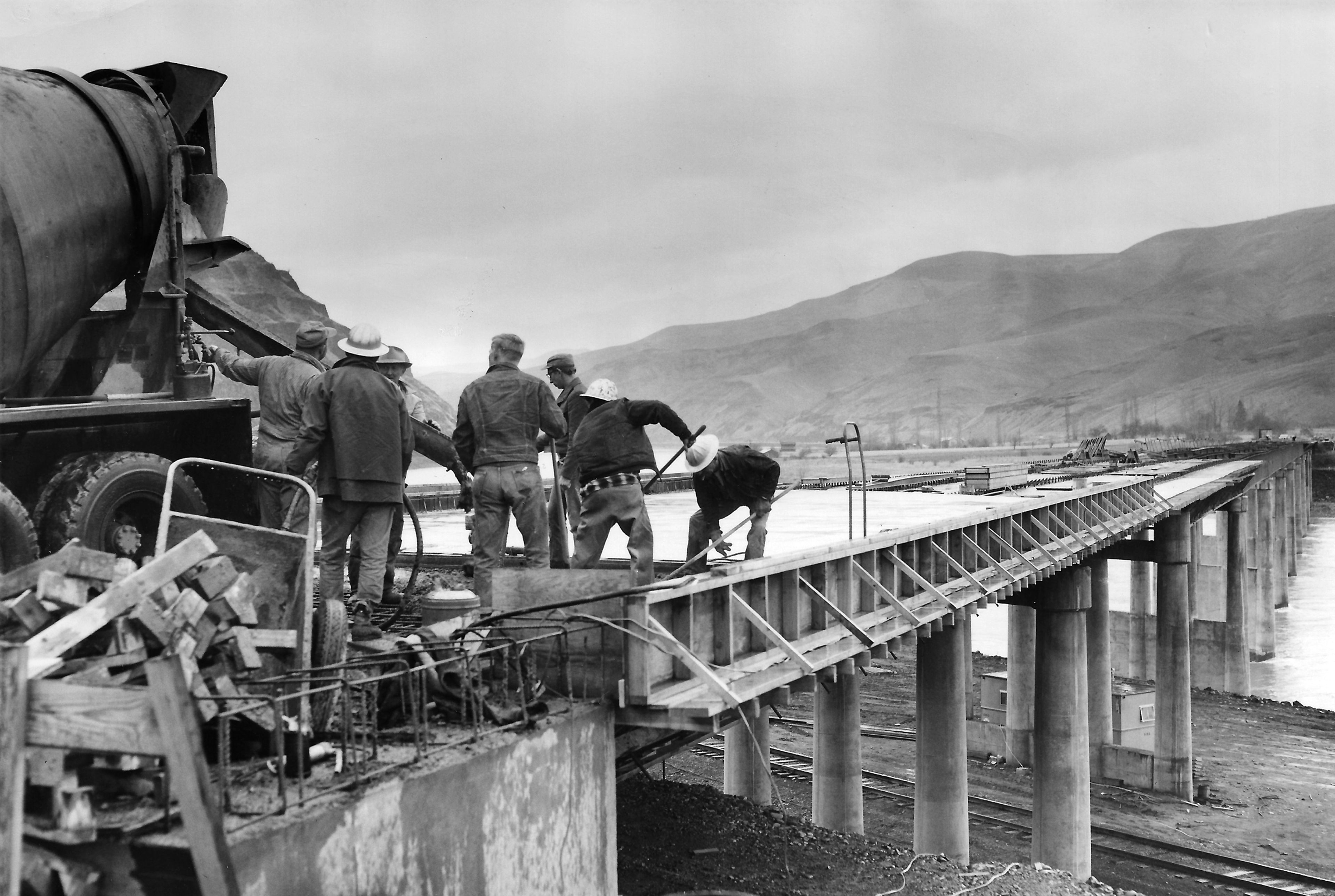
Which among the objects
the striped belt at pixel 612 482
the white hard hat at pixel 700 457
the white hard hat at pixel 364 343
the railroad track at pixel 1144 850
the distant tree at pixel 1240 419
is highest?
the distant tree at pixel 1240 419

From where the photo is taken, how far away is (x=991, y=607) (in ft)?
120

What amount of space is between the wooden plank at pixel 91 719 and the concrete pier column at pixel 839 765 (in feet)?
49.1

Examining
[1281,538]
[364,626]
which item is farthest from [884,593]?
[1281,538]

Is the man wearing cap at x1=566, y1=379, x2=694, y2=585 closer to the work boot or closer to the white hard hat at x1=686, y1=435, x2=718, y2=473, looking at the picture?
the white hard hat at x1=686, y1=435, x2=718, y2=473

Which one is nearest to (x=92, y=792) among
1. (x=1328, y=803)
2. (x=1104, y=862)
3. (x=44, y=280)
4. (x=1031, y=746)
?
(x=44, y=280)

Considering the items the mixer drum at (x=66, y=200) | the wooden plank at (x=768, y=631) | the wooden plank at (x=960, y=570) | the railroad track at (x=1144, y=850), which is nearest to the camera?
the mixer drum at (x=66, y=200)

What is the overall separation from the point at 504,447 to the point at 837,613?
115 inches

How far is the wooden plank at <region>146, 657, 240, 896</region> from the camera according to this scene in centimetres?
362

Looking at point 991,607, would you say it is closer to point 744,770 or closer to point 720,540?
point 744,770

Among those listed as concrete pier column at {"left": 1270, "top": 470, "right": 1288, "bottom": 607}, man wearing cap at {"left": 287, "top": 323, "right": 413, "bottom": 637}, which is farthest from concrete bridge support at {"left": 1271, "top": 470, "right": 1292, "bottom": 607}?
man wearing cap at {"left": 287, "top": 323, "right": 413, "bottom": 637}

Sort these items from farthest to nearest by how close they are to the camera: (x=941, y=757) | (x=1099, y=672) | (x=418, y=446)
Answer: (x=1099, y=672) → (x=941, y=757) → (x=418, y=446)

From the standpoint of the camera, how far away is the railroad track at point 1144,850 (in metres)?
20.0

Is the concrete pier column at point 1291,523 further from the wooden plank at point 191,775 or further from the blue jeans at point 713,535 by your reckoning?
the wooden plank at point 191,775

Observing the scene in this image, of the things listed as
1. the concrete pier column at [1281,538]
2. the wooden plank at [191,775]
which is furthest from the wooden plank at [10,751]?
the concrete pier column at [1281,538]
